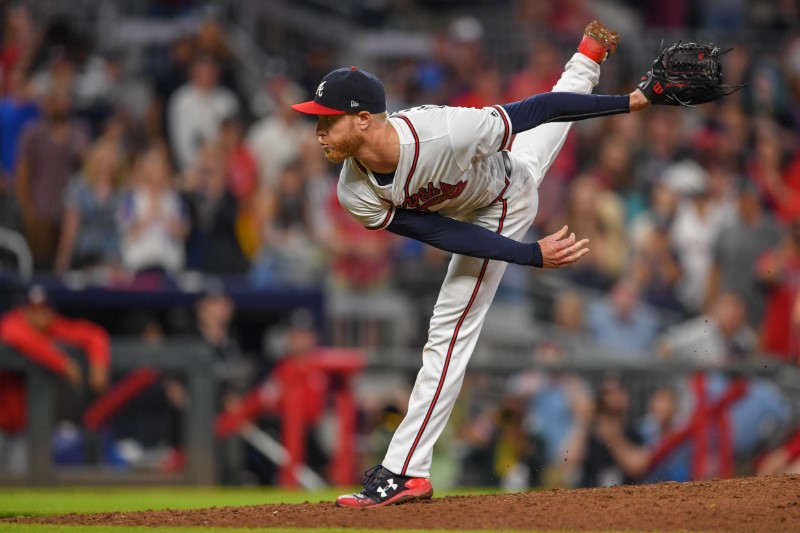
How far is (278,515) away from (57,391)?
4224 millimetres

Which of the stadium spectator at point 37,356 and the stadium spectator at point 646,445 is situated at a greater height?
the stadium spectator at point 37,356

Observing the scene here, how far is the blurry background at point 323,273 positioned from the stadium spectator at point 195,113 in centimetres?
2

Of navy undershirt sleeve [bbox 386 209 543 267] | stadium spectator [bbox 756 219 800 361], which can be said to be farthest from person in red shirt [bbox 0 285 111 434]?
stadium spectator [bbox 756 219 800 361]

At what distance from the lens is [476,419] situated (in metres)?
9.73

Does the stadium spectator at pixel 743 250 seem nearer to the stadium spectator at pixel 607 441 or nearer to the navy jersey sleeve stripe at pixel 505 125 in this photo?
the stadium spectator at pixel 607 441

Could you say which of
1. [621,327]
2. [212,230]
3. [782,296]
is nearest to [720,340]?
[782,296]

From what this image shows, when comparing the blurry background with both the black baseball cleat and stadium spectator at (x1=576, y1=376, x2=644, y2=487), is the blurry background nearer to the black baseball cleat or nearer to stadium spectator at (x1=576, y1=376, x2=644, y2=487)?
stadium spectator at (x1=576, y1=376, x2=644, y2=487)

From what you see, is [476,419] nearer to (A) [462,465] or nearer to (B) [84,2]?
(A) [462,465]

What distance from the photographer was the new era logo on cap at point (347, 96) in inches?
215

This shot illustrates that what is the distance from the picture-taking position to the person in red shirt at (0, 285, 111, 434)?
9250 millimetres

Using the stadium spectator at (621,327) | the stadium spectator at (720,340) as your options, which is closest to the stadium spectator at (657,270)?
the stadium spectator at (621,327)

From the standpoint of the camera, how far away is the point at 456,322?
5.92m

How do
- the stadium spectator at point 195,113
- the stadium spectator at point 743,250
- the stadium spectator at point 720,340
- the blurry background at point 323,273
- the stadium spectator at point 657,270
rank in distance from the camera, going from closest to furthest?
the blurry background at point 323,273
the stadium spectator at point 720,340
the stadium spectator at point 743,250
the stadium spectator at point 657,270
the stadium spectator at point 195,113

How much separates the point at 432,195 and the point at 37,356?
184 inches
